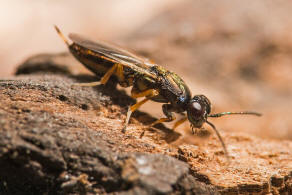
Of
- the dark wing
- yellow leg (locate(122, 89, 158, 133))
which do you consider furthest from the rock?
the dark wing

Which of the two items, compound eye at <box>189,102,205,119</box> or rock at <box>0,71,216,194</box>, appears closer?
rock at <box>0,71,216,194</box>

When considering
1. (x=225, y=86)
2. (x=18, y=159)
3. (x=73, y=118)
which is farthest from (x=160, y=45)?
(x=18, y=159)

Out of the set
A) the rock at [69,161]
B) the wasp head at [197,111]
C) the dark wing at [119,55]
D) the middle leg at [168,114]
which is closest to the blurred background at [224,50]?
the middle leg at [168,114]

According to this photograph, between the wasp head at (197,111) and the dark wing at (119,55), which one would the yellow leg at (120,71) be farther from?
the wasp head at (197,111)

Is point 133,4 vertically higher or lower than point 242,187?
higher

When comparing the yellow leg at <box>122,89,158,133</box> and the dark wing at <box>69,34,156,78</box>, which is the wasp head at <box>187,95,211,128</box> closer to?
the yellow leg at <box>122,89,158,133</box>

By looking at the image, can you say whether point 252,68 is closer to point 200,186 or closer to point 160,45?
point 160,45

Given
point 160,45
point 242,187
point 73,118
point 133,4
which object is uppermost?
point 133,4
